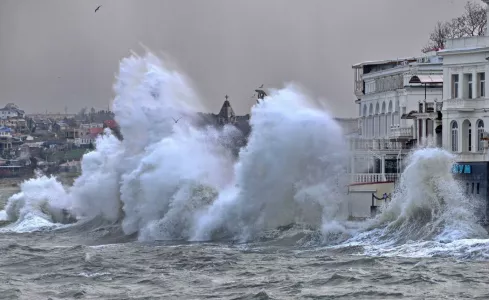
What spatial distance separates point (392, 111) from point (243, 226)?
17.3 metres

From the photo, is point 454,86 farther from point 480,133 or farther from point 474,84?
point 480,133

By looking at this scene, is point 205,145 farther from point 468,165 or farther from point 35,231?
point 468,165

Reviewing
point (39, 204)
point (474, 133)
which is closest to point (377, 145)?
point (474, 133)

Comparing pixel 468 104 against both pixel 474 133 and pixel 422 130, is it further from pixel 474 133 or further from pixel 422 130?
pixel 422 130

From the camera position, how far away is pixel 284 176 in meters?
50.8

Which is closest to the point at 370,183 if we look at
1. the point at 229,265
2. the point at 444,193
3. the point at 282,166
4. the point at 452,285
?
the point at 282,166

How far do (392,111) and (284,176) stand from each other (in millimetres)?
16677

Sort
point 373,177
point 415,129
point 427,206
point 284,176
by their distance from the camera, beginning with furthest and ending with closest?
point 415,129
point 373,177
point 284,176
point 427,206

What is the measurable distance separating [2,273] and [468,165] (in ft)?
55.7

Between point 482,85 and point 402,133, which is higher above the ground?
point 482,85

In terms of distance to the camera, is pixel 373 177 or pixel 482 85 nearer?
pixel 482 85

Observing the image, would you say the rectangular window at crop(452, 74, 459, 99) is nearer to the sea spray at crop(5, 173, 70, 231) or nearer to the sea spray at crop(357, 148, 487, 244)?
the sea spray at crop(357, 148, 487, 244)

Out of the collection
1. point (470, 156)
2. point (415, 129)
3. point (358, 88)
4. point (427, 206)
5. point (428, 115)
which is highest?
point (358, 88)

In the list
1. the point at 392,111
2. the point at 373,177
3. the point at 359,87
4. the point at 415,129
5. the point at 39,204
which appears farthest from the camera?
the point at 359,87
